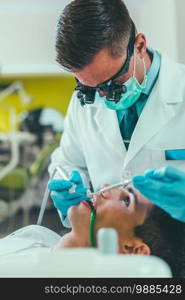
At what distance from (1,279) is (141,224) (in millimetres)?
445

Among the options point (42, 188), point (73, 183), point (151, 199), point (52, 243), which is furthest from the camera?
point (42, 188)

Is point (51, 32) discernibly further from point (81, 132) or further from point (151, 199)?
point (151, 199)

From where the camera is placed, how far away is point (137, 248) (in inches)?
44.9

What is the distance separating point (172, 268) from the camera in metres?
1.15

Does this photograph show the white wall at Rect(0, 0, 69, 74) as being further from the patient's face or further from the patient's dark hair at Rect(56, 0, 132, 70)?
the patient's face

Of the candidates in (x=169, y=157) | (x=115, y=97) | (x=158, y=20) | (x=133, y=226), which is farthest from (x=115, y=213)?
(x=158, y=20)

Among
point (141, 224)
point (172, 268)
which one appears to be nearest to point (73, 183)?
point (141, 224)

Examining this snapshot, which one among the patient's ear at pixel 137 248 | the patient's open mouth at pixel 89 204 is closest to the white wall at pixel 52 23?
the patient's open mouth at pixel 89 204

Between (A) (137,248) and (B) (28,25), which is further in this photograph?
(B) (28,25)

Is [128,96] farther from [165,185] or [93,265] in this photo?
[93,265]

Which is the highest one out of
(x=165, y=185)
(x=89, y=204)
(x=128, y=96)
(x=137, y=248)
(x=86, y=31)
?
(x=86, y=31)

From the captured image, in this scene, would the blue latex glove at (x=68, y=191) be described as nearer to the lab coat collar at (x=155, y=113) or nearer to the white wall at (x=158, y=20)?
the lab coat collar at (x=155, y=113)

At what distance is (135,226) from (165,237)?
0.29ft

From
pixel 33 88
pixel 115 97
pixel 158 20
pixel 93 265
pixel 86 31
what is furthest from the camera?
pixel 33 88
